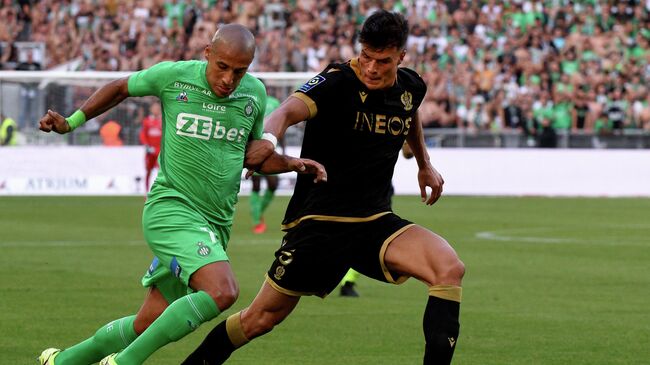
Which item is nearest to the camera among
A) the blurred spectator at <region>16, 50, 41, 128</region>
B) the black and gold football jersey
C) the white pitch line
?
the black and gold football jersey

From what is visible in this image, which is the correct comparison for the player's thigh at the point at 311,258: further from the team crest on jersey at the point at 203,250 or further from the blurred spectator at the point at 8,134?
the blurred spectator at the point at 8,134

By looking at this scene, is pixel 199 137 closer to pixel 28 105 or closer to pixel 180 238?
pixel 180 238

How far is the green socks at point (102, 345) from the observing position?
7.60 meters

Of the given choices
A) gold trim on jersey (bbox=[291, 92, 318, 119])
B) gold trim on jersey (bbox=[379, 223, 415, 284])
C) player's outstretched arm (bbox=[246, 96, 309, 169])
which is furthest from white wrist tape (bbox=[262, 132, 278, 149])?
gold trim on jersey (bbox=[379, 223, 415, 284])

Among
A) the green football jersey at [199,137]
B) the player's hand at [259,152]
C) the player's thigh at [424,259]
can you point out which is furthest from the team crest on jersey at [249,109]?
the player's thigh at [424,259]

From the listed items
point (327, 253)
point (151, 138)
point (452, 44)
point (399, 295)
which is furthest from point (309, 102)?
point (452, 44)

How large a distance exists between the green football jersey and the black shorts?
0.42m

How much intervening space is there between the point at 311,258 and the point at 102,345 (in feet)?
4.18

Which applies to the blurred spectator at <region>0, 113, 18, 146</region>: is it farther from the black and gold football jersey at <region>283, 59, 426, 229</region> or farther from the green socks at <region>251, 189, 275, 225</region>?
the black and gold football jersey at <region>283, 59, 426, 229</region>

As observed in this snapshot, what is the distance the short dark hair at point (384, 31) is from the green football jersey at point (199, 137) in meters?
0.81

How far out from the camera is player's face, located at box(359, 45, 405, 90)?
7453 mm

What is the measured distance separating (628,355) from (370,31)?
3.66 metres

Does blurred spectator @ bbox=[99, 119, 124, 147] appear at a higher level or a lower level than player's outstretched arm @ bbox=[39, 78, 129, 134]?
lower

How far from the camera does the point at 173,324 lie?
23.1 ft
